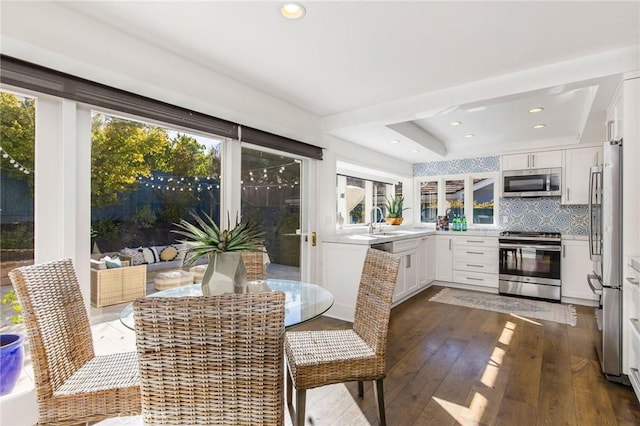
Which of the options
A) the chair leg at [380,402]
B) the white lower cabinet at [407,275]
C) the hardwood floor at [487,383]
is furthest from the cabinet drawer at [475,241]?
the chair leg at [380,402]

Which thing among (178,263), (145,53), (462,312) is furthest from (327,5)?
(462,312)

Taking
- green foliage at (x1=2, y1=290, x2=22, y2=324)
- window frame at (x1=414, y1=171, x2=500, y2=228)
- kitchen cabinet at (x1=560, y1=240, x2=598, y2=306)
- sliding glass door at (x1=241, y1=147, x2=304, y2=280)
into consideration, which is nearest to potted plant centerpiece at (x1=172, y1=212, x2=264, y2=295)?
green foliage at (x1=2, y1=290, x2=22, y2=324)

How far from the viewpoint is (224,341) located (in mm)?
1012

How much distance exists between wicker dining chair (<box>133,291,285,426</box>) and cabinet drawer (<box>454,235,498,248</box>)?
15.5 ft

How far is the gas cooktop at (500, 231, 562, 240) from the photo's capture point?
442 centimetres

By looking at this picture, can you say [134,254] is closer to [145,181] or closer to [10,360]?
[145,181]

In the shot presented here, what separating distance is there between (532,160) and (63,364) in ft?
19.0

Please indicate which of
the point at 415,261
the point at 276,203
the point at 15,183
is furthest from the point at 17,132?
the point at 415,261

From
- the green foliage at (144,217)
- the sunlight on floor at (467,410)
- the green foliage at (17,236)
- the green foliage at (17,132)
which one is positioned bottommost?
the sunlight on floor at (467,410)

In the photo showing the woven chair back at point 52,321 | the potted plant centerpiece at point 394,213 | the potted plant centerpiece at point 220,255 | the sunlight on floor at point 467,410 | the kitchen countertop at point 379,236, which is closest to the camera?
the woven chair back at point 52,321

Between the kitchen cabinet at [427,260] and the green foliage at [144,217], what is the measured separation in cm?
367

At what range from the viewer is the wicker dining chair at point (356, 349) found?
162 cm

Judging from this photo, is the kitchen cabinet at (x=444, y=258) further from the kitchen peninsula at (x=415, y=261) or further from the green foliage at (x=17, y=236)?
the green foliage at (x=17, y=236)

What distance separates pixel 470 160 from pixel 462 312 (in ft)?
9.59
